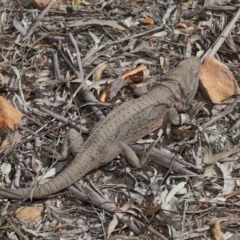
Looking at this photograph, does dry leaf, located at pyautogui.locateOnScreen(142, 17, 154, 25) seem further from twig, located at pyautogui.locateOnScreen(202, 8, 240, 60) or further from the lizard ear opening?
the lizard ear opening

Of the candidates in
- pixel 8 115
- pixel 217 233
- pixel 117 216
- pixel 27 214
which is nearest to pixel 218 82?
pixel 217 233

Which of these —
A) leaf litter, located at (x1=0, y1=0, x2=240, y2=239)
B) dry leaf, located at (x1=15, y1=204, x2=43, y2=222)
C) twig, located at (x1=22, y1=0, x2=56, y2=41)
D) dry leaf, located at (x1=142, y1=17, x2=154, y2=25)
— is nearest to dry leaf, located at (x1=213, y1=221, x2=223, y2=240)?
leaf litter, located at (x1=0, y1=0, x2=240, y2=239)

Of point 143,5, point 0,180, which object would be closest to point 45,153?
point 0,180

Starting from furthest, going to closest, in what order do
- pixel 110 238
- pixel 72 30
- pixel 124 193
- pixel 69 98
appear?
pixel 72 30, pixel 69 98, pixel 124 193, pixel 110 238

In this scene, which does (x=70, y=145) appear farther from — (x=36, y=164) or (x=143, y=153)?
(x=143, y=153)

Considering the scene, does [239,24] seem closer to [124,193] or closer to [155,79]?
[155,79]

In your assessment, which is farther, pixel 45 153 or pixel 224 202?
pixel 45 153
